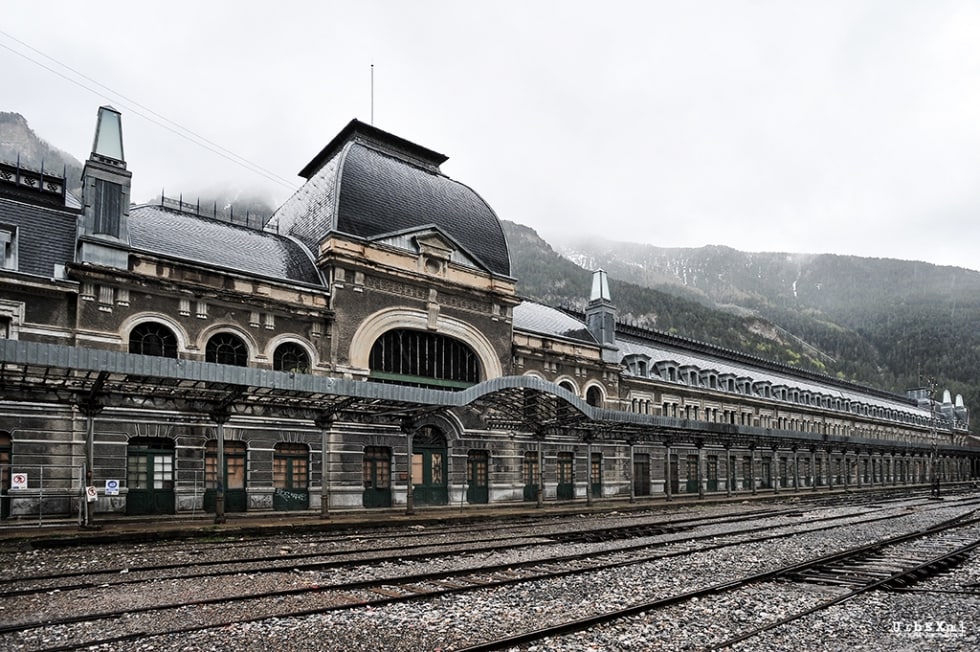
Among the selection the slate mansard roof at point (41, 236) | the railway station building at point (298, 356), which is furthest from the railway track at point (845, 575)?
the slate mansard roof at point (41, 236)

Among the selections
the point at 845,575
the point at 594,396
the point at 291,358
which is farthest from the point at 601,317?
the point at 845,575

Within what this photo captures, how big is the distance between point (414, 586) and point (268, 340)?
16.8 metres

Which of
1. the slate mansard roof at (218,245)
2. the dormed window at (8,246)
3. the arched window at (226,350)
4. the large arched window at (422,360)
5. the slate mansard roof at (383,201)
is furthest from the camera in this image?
the slate mansard roof at (383,201)

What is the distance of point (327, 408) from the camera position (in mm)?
24312

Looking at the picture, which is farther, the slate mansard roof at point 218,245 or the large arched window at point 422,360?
the large arched window at point 422,360

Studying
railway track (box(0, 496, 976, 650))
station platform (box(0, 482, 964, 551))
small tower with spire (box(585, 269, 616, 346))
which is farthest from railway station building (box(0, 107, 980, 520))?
railway track (box(0, 496, 976, 650))

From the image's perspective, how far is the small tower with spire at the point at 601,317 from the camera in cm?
4341

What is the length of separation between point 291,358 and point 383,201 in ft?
29.1

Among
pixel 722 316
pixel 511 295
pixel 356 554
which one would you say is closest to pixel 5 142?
pixel 722 316

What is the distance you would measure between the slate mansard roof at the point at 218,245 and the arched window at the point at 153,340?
266cm

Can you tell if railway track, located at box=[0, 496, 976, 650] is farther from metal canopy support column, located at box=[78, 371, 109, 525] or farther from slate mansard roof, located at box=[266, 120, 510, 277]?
slate mansard roof, located at box=[266, 120, 510, 277]

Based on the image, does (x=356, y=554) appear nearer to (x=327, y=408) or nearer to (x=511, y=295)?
(x=327, y=408)

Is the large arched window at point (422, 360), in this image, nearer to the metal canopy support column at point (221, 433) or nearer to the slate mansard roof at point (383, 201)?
the slate mansard roof at point (383, 201)

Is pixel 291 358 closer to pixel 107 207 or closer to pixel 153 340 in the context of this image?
pixel 153 340
